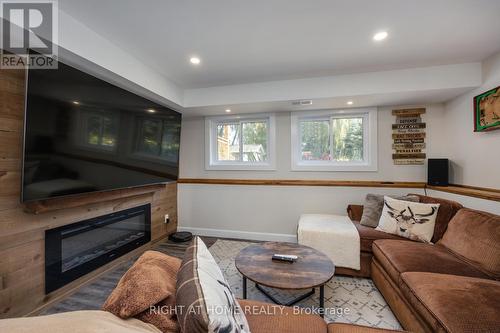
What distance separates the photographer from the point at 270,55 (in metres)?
2.27

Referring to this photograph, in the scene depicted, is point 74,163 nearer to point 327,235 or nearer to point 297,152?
point 327,235

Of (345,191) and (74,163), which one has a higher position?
(74,163)

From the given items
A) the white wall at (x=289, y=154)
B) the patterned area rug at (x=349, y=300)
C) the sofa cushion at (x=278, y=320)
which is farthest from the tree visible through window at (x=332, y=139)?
the sofa cushion at (x=278, y=320)

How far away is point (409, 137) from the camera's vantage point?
312 cm

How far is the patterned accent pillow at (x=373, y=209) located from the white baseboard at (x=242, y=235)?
3.75 ft

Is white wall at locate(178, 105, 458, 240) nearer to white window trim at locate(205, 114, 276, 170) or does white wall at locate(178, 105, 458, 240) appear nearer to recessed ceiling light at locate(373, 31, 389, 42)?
white window trim at locate(205, 114, 276, 170)

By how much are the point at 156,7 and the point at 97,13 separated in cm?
47

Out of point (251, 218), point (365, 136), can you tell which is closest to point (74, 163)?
point (251, 218)

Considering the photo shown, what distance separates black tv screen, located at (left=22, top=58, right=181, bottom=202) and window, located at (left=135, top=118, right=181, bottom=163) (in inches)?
0.5

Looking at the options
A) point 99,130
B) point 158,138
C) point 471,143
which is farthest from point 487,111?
point 99,130

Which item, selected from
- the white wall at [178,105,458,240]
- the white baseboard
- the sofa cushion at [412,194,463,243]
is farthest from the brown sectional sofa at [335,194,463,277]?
the white baseboard

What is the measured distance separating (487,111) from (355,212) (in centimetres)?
172

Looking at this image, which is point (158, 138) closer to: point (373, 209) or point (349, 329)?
point (349, 329)

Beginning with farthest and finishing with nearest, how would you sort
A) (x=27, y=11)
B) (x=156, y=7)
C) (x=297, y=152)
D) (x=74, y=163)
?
(x=297, y=152) < (x=74, y=163) < (x=156, y=7) < (x=27, y=11)
